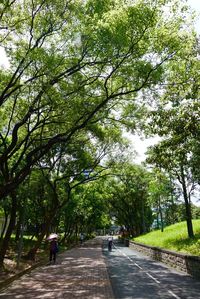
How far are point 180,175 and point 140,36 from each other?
17857 mm

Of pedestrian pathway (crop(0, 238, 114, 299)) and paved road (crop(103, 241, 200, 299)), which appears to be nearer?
pedestrian pathway (crop(0, 238, 114, 299))

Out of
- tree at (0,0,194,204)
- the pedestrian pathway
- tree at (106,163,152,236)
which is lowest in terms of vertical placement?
the pedestrian pathway

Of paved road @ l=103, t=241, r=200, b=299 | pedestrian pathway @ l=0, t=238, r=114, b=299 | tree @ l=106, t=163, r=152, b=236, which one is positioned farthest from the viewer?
tree @ l=106, t=163, r=152, b=236

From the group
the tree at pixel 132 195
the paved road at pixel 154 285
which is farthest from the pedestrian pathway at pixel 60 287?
the tree at pixel 132 195

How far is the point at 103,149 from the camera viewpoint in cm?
2833

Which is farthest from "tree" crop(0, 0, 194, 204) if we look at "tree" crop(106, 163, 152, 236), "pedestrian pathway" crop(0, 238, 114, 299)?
"tree" crop(106, 163, 152, 236)

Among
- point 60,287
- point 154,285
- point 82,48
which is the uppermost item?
point 82,48

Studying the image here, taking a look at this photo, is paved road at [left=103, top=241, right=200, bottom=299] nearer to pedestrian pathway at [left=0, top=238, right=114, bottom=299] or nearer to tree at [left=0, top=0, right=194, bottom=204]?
pedestrian pathway at [left=0, top=238, right=114, bottom=299]

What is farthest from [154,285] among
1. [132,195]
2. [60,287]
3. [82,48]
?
[132,195]

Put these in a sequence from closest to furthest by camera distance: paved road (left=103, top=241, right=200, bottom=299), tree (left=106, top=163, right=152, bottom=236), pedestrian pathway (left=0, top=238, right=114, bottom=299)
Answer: pedestrian pathway (left=0, top=238, right=114, bottom=299) < paved road (left=103, top=241, right=200, bottom=299) < tree (left=106, top=163, right=152, bottom=236)

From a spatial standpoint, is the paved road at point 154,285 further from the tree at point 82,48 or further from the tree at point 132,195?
the tree at point 132,195

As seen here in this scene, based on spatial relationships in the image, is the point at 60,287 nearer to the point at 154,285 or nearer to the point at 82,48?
the point at 154,285

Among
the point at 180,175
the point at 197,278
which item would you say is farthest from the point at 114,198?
the point at 197,278

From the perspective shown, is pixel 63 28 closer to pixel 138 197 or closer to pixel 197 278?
pixel 197 278
